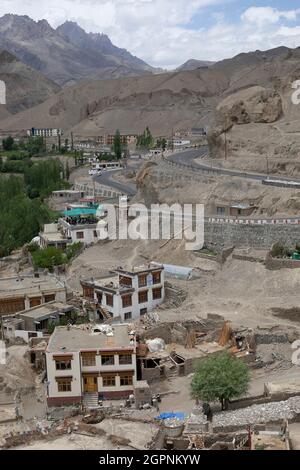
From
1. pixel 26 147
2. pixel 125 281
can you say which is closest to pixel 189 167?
pixel 125 281

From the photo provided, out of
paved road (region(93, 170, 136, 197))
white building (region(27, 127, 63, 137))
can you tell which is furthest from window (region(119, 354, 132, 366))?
white building (region(27, 127, 63, 137))

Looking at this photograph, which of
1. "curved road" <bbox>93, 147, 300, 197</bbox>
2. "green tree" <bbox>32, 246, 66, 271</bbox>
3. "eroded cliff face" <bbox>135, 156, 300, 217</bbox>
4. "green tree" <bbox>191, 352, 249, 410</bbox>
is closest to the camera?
"green tree" <bbox>191, 352, 249, 410</bbox>

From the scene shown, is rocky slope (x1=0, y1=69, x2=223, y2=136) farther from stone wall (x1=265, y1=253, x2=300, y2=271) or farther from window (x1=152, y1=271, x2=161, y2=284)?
window (x1=152, y1=271, x2=161, y2=284)

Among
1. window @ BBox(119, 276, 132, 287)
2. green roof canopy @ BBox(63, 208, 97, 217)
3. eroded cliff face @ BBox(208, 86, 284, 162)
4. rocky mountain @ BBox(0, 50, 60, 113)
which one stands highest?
rocky mountain @ BBox(0, 50, 60, 113)

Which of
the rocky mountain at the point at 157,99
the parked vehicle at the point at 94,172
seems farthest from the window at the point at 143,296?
the rocky mountain at the point at 157,99

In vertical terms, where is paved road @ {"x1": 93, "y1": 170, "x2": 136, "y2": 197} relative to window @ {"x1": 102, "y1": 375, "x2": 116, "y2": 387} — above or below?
above
